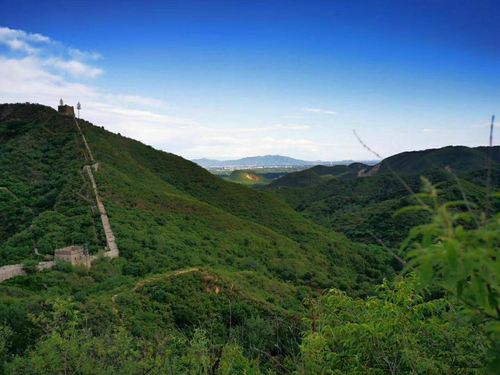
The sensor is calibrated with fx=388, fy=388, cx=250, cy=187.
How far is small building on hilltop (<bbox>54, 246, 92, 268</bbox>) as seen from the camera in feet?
77.8

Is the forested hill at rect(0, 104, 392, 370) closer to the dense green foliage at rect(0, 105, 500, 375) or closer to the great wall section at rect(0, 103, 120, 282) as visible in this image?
the dense green foliage at rect(0, 105, 500, 375)

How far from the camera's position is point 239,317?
71.6 feet

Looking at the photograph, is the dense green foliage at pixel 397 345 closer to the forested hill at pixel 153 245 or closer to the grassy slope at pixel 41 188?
the forested hill at pixel 153 245

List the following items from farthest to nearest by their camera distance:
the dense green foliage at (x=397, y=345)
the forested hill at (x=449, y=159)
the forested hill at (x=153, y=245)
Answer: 1. the forested hill at (x=449, y=159)
2. the forested hill at (x=153, y=245)
3. the dense green foliage at (x=397, y=345)

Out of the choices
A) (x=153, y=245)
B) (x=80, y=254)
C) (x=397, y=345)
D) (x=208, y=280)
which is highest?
(x=397, y=345)

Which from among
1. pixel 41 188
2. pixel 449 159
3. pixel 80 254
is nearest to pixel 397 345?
pixel 80 254

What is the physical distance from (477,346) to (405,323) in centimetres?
109

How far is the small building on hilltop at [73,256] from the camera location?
23.7 meters

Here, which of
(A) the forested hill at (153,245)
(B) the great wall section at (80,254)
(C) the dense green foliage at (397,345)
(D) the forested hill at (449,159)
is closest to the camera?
(C) the dense green foliage at (397,345)


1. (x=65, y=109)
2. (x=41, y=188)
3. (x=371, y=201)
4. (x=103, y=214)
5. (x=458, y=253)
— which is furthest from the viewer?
(x=371, y=201)

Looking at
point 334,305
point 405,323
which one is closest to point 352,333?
point 405,323

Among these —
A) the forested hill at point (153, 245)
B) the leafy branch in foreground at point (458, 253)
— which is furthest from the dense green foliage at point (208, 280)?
the forested hill at point (153, 245)

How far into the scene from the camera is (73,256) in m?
23.8

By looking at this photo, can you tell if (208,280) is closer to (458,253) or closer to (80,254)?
(80,254)
